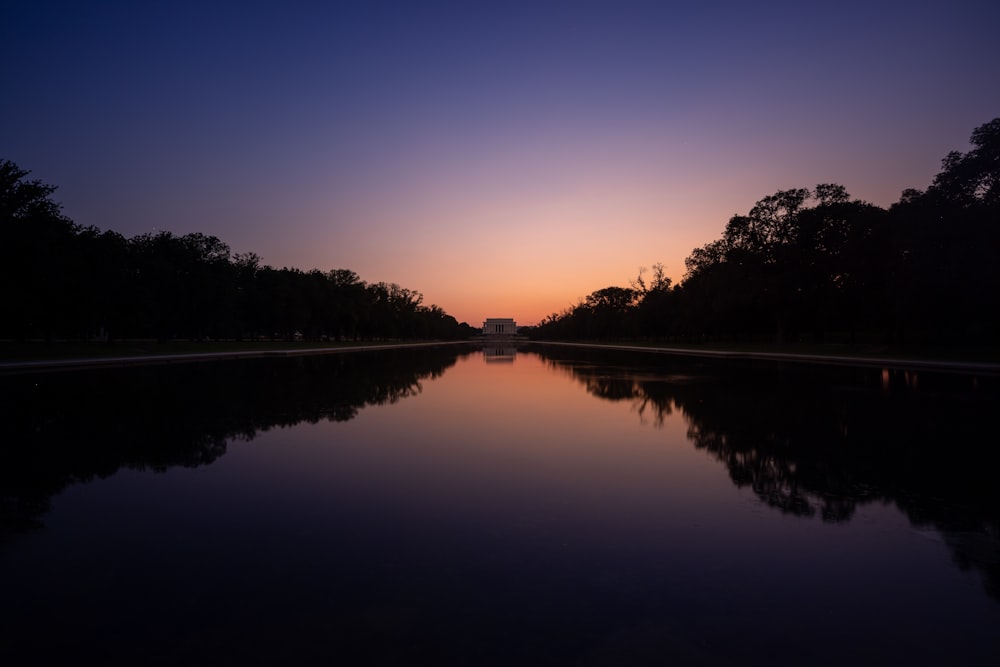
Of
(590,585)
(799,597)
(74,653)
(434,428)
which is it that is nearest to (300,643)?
(74,653)

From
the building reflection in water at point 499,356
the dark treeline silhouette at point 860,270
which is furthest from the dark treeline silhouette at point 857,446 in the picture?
the building reflection in water at point 499,356

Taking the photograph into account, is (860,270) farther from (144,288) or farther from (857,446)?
(144,288)

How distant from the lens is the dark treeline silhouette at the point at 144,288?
132 ft

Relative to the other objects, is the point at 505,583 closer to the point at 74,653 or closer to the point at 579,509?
the point at 579,509

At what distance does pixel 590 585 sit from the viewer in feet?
14.4

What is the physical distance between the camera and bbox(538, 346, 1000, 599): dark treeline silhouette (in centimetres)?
622

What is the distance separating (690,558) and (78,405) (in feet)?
53.1

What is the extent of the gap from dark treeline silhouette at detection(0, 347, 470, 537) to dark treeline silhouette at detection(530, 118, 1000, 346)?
124 feet

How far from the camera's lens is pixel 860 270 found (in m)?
50.4

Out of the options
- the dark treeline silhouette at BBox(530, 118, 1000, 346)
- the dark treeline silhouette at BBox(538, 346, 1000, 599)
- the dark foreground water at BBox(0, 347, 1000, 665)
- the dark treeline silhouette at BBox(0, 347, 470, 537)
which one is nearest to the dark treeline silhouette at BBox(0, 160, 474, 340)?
the dark treeline silhouette at BBox(0, 347, 470, 537)

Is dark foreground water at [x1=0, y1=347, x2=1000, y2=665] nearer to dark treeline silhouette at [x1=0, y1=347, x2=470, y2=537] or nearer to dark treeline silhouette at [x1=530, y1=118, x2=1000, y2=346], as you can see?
dark treeline silhouette at [x1=0, y1=347, x2=470, y2=537]

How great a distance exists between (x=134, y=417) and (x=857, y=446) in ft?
49.6

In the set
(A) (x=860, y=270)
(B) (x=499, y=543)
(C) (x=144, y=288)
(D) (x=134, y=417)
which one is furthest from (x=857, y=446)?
(C) (x=144, y=288)

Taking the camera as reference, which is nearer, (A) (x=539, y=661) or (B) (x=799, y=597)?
(A) (x=539, y=661)
